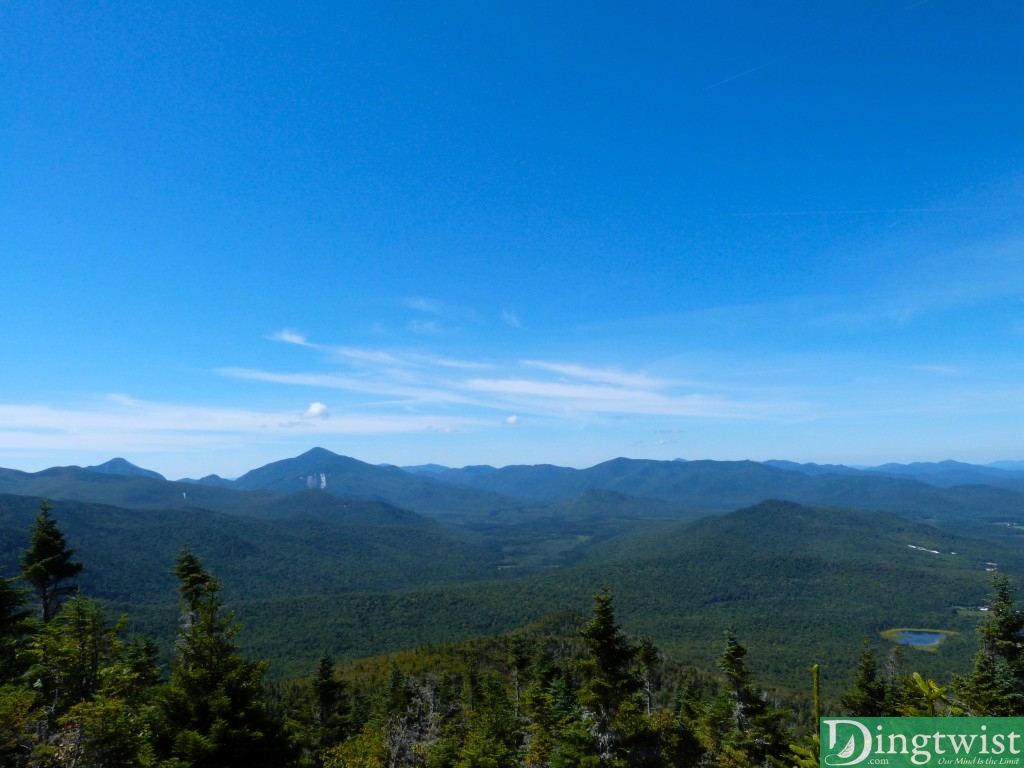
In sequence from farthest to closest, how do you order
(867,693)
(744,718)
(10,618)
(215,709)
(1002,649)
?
(867,693), (1002,649), (744,718), (10,618), (215,709)

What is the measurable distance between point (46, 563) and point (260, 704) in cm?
2007

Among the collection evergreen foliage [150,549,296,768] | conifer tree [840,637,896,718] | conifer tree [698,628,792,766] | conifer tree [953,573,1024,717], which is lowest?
conifer tree [840,637,896,718]

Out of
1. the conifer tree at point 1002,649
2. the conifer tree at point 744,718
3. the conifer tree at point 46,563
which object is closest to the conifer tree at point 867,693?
the conifer tree at point 1002,649

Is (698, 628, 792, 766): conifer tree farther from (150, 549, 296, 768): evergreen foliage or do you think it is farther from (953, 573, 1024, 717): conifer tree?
(150, 549, 296, 768): evergreen foliage

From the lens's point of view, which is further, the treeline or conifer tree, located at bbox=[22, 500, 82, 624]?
conifer tree, located at bbox=[22, 500, 82, 624]

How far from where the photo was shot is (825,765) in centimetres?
852

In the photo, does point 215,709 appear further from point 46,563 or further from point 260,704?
point 46,563

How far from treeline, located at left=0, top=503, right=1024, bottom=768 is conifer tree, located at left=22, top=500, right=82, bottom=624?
8cm

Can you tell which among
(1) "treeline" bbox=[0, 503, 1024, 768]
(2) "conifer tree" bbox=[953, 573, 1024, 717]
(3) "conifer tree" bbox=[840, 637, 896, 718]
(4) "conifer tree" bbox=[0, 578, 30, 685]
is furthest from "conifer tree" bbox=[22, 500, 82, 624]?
(3) "conifer tree" bbox=[840, 637, 896, 718]

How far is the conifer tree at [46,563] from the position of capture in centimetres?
2695

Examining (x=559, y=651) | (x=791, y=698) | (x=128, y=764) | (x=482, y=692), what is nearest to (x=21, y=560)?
(x=128, y=764)

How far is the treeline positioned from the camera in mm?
13711

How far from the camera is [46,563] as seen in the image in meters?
26.9

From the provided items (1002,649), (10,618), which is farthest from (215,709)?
(1002,649)
